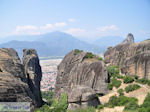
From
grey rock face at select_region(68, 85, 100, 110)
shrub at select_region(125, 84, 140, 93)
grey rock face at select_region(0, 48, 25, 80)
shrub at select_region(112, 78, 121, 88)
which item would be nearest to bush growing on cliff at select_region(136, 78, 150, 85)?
shrub at select_region(125, 84, 140, 93)

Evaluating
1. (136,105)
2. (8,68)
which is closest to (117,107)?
(136,105)

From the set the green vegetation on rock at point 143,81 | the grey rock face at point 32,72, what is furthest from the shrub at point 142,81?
the grey rock face at point 32,72

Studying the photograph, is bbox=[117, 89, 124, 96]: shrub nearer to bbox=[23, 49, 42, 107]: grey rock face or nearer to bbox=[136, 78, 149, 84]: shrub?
bbox=[136, 78, 149, 84]: shrub

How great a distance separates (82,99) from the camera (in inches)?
673

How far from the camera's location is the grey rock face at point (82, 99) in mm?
17031

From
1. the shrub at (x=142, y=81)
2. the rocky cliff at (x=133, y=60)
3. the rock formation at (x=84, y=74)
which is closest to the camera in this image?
the shrub at (x=142, y=81)

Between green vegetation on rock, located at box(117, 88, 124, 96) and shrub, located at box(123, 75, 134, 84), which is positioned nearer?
green vegetation on rock, located at box(117, 88, 124, 96)

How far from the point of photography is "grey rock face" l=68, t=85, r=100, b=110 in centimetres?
1703

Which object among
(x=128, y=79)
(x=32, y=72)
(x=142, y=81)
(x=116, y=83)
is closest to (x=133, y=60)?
(x=128, y=79)

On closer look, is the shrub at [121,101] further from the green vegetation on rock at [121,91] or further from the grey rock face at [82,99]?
the green vegetation on rock at [121,91]

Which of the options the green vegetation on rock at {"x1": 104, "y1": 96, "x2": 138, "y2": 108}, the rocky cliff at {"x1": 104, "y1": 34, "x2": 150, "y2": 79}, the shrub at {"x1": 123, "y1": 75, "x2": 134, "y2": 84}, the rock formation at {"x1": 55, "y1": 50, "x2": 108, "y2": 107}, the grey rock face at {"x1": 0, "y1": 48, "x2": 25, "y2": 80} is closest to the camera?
the grey rock face at {"x1": 0, "y1": 48, "x2": 25, "y2": 80}

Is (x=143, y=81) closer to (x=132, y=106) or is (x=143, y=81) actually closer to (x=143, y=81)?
(x=143, y=81)

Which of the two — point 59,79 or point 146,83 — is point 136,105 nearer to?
point 146,83

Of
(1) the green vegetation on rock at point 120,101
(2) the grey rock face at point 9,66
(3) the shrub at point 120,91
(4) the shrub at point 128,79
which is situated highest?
(2) the grey rock face at point 9,66
